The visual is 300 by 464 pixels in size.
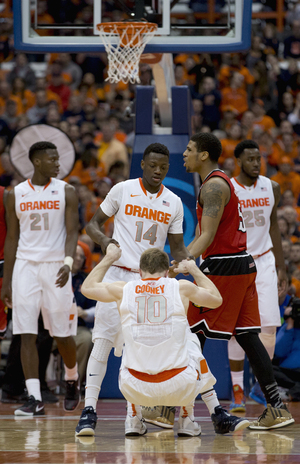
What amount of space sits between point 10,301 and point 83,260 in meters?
1.88

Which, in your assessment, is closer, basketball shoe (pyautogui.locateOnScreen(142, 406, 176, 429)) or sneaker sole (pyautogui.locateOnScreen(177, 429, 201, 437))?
sneaker sole (pyautogui.locateOnScreen(177, 429, 201, 437))

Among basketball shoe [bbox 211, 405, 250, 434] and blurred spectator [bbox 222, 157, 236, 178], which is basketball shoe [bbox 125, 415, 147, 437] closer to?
basketball shoe [bbox 211, 405, 250, 434]

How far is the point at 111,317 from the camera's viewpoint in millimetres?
5965

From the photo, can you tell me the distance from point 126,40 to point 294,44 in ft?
31.9

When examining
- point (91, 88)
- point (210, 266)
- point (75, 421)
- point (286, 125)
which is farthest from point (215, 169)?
point (91, 88)

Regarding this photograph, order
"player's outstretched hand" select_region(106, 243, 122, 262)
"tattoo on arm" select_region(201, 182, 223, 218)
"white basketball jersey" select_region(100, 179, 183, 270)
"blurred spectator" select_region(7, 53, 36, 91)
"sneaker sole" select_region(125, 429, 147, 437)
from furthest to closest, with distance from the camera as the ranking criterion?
1. "blurred spectator" select_region(7, 53, 36, 91)
2. "white basketball jersey" select_region(100, 179, 183, 270)
3. "tattoo on arm" select_region(201, 182, 223, 218)
4. "sneaker sole" select_region(125, 429, 147, 437)
5. "player's outstretched hand" select_region(106, 243, 122, 262)

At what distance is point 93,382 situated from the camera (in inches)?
230

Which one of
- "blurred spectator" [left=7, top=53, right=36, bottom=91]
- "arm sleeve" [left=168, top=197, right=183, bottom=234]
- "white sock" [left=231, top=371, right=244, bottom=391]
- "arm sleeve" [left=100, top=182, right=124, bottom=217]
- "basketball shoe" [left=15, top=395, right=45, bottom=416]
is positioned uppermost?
"blurred spectator" [left=7, top=53, right=36, bottom=91]

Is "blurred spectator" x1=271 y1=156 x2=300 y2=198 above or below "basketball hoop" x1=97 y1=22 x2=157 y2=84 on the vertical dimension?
below

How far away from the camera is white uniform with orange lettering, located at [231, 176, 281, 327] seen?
7.70 meters

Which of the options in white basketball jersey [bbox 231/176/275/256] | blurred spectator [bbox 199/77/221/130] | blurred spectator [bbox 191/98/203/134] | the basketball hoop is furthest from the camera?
blurred spectator [bbox 199/77/221/130]

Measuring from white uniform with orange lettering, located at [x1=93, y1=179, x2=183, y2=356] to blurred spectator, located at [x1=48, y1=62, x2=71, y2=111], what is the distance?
1089 cm

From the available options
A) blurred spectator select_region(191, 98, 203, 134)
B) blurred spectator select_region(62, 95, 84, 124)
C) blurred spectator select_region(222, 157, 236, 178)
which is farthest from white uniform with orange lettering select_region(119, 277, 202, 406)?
blurred spectator select_region(62, 95, 84, 124)

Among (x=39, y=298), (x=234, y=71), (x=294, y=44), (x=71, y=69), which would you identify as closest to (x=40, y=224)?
(x=39, y=298)
